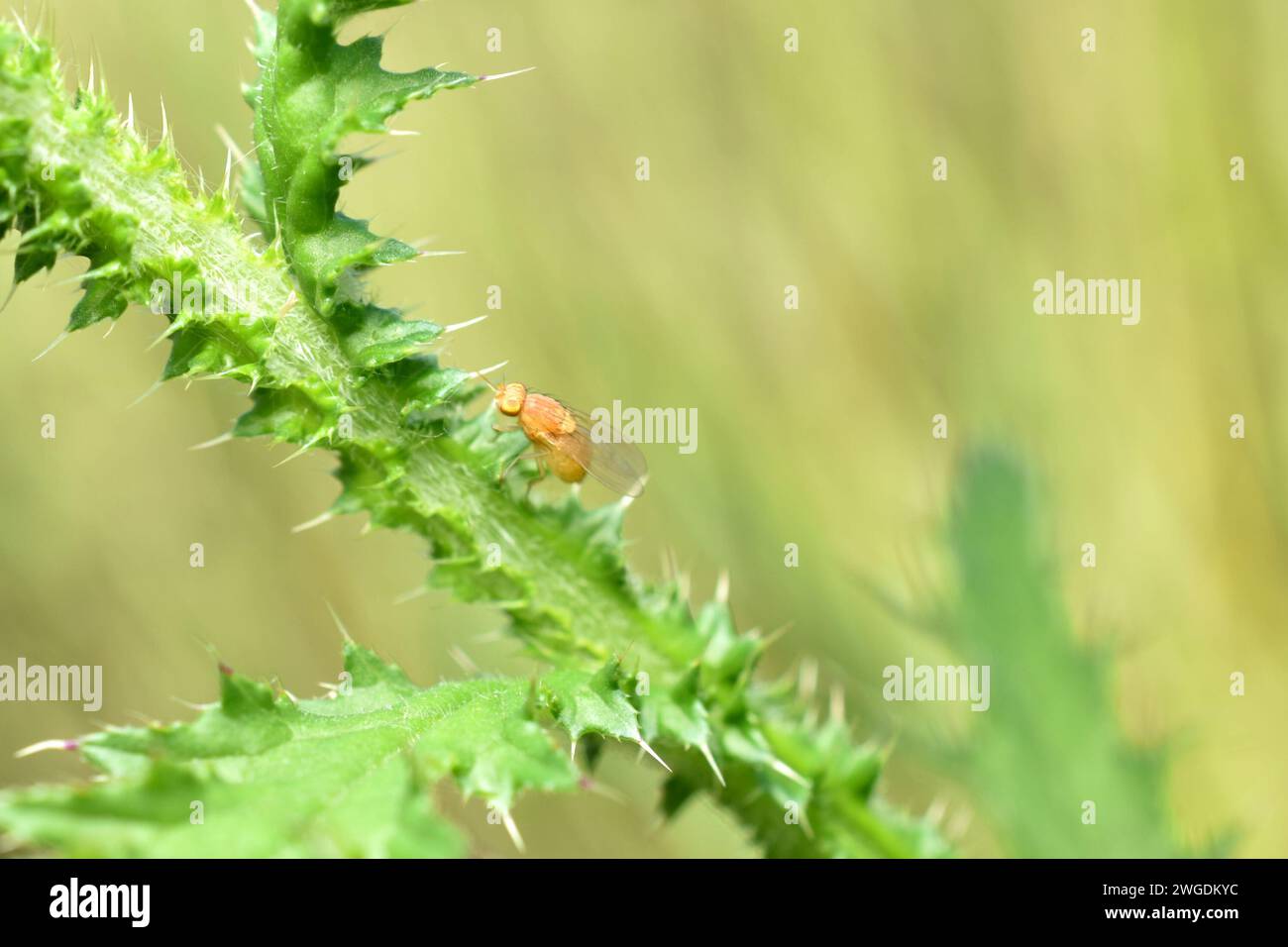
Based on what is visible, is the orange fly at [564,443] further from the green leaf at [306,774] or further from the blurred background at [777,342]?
the blurred background at [777,342]

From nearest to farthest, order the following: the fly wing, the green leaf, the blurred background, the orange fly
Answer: the green leaf, the orange fly, the fly wing, the blurred background

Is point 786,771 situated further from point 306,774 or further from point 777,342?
point 777,342

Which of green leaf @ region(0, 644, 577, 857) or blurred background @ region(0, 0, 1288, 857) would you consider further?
blurred background @ region(0, 0, 1288, 857)

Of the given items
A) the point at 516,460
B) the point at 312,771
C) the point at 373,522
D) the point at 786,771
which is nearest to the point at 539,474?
the point at 516,460

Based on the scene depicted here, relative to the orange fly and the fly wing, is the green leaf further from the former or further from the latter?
the fly wing

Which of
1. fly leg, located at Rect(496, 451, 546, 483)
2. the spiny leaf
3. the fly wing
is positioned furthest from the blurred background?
the spiny leaf

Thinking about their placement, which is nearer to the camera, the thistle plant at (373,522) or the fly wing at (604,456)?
the thistle plant at (373,522)

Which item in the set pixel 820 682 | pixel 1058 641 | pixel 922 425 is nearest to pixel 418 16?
pixel 922 425

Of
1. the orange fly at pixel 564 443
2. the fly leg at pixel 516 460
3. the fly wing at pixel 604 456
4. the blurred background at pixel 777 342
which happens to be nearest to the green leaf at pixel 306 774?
the fly leg at pixel 516 460
